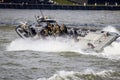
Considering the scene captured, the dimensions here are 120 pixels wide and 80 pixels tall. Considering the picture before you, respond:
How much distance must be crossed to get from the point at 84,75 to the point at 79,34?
10.3 meters

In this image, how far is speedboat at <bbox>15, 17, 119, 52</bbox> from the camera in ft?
102

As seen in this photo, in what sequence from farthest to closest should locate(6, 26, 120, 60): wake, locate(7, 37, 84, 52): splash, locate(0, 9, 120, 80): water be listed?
locate(7, 37, 84, 52): splash → locate(6, 26, 120, 60): wake → locate(0, 9, 120, 80): water

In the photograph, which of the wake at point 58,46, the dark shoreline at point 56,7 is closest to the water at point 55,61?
the wake at point 58,46

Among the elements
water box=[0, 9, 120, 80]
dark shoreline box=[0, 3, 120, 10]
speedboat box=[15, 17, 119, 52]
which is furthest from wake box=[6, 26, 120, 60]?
dark shoreline box=[0, 3, 120, 10]

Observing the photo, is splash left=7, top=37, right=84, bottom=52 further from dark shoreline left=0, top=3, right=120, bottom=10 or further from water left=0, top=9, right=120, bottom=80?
dark shoreline left=0, top=3, right=120, bottom=10

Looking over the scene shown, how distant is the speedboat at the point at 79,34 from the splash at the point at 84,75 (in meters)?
6.35

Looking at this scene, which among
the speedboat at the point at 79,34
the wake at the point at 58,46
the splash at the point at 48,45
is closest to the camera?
the wake at the point at 58,46

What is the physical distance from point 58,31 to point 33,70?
8.36 metres

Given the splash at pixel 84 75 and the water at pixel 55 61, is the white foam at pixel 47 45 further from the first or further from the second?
the splash at pixel 84 75

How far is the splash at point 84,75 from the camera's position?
2289cm

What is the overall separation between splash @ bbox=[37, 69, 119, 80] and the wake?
18.2ft

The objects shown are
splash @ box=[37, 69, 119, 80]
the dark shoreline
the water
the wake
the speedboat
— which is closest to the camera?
splash @ box=[37, 69, 119, 80]

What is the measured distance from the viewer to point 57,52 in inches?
1277

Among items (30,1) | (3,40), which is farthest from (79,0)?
(3,40)
